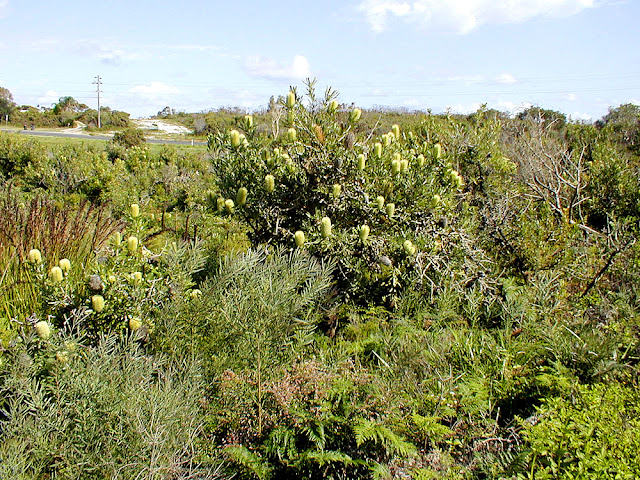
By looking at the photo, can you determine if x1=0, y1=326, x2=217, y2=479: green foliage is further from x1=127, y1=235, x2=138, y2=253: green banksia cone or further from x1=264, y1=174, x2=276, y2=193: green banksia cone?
x1=264, y1=174, x2=276, y2=193: green banksia cone

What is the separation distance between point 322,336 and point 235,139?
5.10ft

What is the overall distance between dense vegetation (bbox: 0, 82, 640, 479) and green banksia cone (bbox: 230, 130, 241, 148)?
8cm

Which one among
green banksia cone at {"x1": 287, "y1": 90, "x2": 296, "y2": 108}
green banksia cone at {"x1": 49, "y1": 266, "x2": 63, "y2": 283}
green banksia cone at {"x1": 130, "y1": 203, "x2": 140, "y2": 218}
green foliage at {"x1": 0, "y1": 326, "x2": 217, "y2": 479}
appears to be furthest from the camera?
green banksia cone at {"x1": 287, "y1": 90, "x2": 296, "y2": 108}

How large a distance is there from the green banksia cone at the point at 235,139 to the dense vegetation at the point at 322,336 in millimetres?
75

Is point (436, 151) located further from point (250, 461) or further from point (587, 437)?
point (250, 461)

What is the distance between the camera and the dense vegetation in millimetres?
1734

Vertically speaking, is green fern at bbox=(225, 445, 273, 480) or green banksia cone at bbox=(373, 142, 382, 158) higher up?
green banksia cone at bbox=(373, 142, 382, 158)

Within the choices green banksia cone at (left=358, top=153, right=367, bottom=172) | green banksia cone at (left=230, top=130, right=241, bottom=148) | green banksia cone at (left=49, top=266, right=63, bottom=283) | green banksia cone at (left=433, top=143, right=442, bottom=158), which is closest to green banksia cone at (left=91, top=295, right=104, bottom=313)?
green banksia cone at (left=49, top=266, right=63, bottom=283)

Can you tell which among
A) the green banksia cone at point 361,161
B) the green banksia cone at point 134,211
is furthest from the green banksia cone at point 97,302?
the green banksia cone at point 361,161

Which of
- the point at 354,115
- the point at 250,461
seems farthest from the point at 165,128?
the point at 250,461

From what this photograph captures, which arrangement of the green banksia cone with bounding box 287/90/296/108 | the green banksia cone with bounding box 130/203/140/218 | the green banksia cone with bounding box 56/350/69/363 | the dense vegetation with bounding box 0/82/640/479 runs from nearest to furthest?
1. the dense vegetation with bounding box 0/82/640/479
2. the green banksia cone with bounding box 56/350/69/363
3. the green banksia cone with bounding box 130/203/140/218
4. the green banksia cone with bounding box 287/90/296/108

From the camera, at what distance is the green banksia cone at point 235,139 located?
340cm

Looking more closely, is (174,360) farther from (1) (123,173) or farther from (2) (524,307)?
(1) (123,173)

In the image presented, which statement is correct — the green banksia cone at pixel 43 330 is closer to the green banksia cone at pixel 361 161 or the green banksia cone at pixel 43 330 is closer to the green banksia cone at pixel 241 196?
the green banksia cone at pixel 241 196
